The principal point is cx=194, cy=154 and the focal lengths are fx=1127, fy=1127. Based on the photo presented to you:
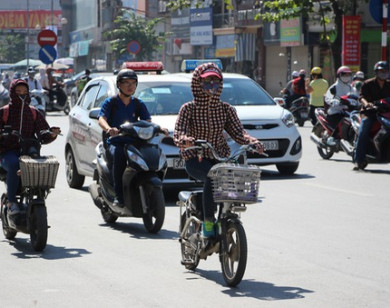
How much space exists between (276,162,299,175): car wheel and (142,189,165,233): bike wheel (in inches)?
245

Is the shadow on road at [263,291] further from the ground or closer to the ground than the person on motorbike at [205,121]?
closer to the ground

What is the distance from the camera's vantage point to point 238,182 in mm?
7953

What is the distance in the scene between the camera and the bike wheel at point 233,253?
7.95 meters

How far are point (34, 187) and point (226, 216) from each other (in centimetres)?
236

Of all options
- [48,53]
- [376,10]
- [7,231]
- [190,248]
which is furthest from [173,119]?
[48,53]

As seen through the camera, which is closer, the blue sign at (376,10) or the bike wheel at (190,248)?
the bike wheel at (190,248)

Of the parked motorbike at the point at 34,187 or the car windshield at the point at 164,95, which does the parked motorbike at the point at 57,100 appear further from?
the parked motorbike at the point at 34,187

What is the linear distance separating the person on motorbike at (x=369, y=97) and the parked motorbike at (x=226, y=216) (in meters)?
9.18

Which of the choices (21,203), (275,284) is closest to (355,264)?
(275,284)

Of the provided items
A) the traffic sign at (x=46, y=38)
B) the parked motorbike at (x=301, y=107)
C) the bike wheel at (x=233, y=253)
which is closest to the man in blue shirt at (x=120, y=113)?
the bike wheel at (x=233, y=253)

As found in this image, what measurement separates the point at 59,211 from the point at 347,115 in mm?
8127

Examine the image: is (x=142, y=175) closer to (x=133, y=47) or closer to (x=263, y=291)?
(x=263, y=291)

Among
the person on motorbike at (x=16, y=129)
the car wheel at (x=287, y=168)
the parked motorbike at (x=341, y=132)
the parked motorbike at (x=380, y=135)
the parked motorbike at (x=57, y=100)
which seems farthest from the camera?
the parked motorbike at (x=57, y=100)

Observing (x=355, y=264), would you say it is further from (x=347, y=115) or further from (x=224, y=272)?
(x=347, y=115)
